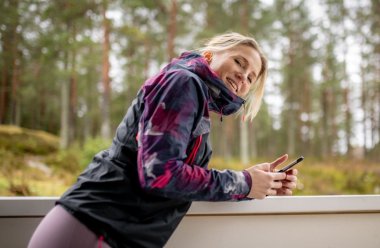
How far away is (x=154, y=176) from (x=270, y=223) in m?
0.75

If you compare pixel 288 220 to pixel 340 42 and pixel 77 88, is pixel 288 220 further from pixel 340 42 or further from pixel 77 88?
pixel 340 42

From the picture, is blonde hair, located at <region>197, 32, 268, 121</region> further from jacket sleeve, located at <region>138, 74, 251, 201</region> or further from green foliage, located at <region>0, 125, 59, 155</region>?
green foliage, located at <region>0, 125, 59, 155</region>

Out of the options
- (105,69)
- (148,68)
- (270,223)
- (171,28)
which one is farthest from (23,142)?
A: (270,223)

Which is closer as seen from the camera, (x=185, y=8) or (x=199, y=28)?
(x=185, y=8)

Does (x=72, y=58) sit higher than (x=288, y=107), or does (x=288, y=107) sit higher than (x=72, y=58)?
(x=72, y=58)

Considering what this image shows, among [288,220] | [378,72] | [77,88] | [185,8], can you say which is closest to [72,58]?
[77,88]

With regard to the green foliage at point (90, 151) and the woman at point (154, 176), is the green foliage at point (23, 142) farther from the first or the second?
the woman at point (154, 176)

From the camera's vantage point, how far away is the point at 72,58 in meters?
8.09

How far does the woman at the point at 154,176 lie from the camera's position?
0.72m

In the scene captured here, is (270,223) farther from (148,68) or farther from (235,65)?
(148,68)

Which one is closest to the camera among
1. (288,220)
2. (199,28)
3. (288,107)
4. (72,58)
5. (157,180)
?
(157,180)

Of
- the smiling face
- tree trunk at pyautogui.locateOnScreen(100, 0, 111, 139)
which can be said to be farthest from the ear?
tree trunk at pyautogui.locateOnScreen(100, 0, 111, 139)

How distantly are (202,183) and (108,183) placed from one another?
0.23 meters

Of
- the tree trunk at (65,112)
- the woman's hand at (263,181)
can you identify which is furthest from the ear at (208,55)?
the tree trunk at (65,112)
